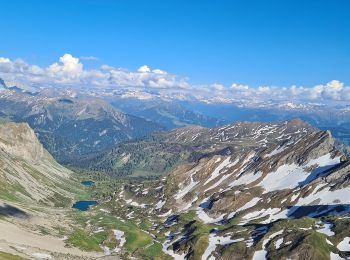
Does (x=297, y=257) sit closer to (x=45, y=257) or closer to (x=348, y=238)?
(x=348, y=238)

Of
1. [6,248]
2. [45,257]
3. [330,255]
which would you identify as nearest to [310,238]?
[330,255]

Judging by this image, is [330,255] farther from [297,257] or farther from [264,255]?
[264,255]

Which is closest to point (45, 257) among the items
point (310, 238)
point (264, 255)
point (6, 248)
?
point (6, 248)

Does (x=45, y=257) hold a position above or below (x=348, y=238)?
below

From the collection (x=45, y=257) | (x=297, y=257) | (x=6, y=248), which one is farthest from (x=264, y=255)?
(x=6, y=248)

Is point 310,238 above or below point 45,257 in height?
above

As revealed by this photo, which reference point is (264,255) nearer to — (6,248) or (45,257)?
(45,257)
